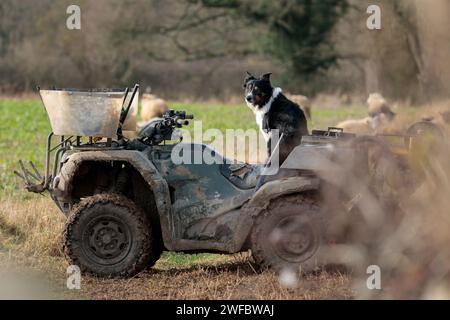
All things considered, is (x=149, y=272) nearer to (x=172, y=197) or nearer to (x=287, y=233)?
(x=172, y=197)

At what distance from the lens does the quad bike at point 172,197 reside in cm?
713

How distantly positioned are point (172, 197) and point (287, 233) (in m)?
1.06

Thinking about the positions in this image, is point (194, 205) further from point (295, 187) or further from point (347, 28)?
point (347, 28)

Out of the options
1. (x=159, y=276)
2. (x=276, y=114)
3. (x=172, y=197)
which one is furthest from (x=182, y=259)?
(x=276, y=114)

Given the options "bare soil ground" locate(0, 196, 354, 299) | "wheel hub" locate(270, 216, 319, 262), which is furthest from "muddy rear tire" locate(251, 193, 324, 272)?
"bare soil ground" locate(0, 196, 354, 299)

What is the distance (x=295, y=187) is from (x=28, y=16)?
47.9m

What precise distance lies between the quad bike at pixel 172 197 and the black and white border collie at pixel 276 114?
1.98 ft

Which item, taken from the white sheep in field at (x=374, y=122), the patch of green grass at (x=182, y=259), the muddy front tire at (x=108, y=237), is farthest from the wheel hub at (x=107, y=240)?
the white sheep in field at (x=374, y=122)

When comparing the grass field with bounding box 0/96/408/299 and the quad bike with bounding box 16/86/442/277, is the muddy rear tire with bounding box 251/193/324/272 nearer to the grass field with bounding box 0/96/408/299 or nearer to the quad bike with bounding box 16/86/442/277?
the quad bike with bounding box 16/86/442/277

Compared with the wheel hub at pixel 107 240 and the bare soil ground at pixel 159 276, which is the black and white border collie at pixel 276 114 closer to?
the bare soil ground at pixel 159 276

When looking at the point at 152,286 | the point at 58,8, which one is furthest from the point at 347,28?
the point at 152,286

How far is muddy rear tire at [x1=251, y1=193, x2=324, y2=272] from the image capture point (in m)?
7.11

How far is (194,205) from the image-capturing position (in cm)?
738

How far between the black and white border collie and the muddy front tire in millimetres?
1446
